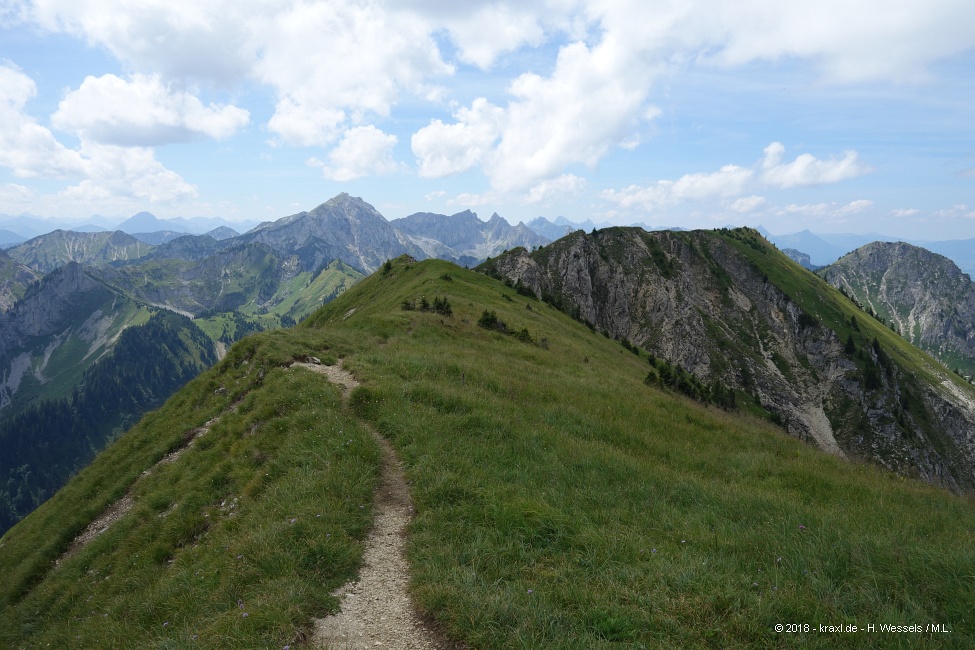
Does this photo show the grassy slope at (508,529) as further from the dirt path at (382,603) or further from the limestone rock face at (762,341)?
the limestone rock face at (762,341)

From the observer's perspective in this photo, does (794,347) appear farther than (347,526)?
Yes

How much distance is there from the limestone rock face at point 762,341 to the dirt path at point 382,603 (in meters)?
107

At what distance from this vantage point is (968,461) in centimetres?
13225

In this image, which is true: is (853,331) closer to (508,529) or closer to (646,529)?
(646,529)

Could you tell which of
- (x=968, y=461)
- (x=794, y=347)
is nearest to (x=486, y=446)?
(x=794, y=347)

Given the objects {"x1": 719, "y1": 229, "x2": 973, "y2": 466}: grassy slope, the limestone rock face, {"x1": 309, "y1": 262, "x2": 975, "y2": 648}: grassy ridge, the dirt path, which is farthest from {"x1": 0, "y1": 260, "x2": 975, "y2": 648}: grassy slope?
{"x1": 719, "y1": 229, "x2": 973, "y2": 466}: grassy slope

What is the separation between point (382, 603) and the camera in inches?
307

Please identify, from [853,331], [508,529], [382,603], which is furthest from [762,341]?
[382,603]

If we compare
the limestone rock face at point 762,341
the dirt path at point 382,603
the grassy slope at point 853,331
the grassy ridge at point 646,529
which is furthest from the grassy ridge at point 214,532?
the grassy slope at point 853,331

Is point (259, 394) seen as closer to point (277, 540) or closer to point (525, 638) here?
point (277, 540)

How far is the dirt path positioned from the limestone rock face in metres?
107

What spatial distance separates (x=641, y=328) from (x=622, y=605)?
5725 inches

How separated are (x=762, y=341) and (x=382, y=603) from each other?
570 ft

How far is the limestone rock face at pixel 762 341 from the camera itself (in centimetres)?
12669
